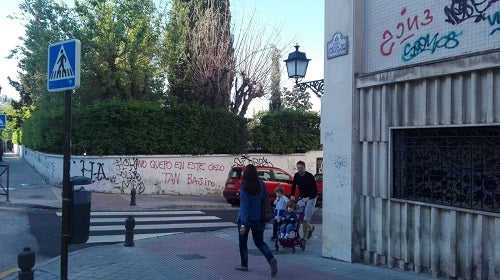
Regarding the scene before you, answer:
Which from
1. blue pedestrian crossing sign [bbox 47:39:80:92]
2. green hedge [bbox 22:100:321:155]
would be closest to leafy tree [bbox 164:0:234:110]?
green hedge [bbox 22:100:321:155]

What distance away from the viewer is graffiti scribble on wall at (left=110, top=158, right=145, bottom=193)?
2075 centimetres

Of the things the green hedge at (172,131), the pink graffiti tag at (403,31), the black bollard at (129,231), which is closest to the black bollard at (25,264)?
the black bollard at (129,231)

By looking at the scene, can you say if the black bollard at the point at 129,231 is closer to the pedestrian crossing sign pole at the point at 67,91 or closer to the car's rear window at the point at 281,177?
the pedestrian crossing sign pole at the point at 67,91

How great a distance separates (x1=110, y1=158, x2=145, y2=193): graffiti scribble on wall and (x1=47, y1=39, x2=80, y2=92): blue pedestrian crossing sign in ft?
47.9

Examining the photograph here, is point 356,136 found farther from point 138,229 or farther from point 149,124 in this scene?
point 149,124

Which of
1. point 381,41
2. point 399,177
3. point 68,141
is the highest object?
point 381,41

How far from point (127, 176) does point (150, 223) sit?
25.9 feet

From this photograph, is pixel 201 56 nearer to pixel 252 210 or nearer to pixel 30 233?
pixel 30 233

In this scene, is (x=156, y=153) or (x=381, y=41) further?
(x=156, y=153)

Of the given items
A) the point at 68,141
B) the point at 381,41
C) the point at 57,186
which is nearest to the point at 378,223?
the point at 381,41

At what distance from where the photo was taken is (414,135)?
7.38 metres

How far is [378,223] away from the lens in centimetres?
791

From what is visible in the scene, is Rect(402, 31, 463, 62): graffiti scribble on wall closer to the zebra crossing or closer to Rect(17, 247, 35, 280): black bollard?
Rect(17, 247, 35, 280): black bollard

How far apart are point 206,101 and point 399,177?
1935cm
